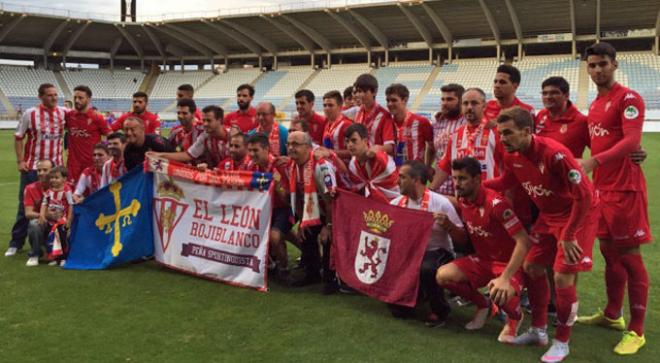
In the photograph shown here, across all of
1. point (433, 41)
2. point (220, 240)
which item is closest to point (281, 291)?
point (220, 240)

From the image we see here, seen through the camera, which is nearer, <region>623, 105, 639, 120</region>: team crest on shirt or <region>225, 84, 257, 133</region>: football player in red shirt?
<region>623, 105, 639, 120</region>: team crest on shirt

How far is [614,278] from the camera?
13.1ft

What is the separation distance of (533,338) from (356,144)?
6.76 feet

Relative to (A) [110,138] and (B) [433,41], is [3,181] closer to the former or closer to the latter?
(A) [110,138]

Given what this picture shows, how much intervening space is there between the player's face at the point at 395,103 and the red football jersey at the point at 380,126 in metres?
0.07

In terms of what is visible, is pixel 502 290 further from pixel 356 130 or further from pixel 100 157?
pixel 100 157

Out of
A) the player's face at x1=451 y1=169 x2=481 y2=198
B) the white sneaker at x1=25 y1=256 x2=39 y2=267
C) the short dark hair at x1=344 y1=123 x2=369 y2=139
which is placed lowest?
the white sneaker at x1=25 y1=256 x2=39 y2=267

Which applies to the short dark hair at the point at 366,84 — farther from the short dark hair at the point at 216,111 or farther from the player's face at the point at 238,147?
the short dark hair at the point at 216,111

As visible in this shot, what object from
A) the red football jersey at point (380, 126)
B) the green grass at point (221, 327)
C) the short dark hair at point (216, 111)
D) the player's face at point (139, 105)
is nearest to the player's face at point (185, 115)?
the short dark hair at point (216, 111)

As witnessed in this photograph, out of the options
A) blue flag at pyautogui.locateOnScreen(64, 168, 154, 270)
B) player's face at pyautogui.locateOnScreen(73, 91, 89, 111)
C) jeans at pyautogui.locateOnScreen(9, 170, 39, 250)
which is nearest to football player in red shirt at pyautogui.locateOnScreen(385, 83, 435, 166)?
blue flag at pyautogui.locateOnScreen(64, 168, 154, 270)

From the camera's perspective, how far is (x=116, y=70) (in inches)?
2004

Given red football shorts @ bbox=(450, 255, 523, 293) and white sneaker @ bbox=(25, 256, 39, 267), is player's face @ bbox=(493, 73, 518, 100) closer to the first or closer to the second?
red football shorts @ bbox=(450, 255, 523, 293)

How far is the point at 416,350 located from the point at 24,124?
570 cm

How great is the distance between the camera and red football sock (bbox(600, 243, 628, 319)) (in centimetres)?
392
